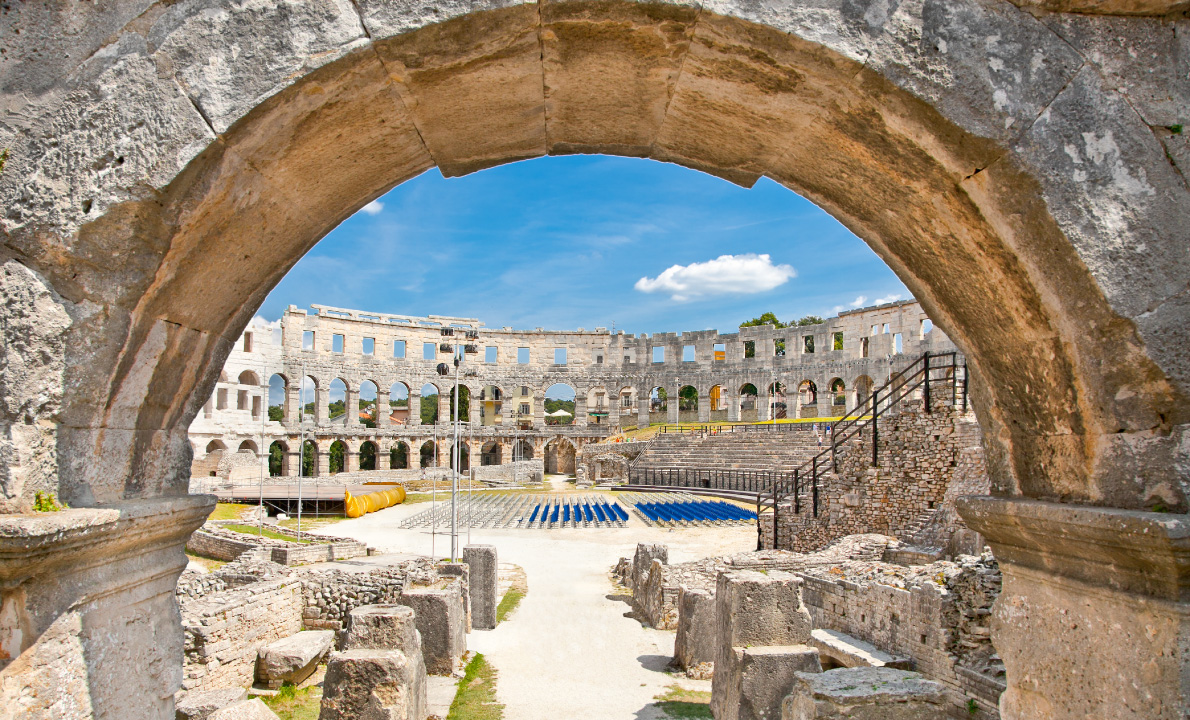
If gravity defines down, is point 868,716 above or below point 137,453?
below

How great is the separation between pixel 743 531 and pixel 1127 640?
1790 centimetres

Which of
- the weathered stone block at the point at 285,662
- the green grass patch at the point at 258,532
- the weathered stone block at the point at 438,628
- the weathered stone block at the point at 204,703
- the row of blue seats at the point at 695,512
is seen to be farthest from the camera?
the row of blue seats at the point at 695,512

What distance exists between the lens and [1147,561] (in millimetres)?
1979


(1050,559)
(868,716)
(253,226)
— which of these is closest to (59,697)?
(253,226)

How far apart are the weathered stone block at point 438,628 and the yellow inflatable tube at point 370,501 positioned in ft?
57.8

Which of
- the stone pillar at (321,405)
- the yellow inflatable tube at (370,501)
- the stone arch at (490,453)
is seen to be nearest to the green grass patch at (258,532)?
the yellow inflatable tube at (370,501)

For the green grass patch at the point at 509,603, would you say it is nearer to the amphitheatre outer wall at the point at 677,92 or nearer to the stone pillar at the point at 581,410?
the amphitheatre outer wall at the point at 677,92

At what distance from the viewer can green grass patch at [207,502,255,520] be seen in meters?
21.6

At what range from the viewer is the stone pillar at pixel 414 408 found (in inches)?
1793

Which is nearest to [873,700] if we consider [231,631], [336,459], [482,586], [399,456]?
[231,631]

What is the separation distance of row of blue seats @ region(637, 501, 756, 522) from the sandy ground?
82.9 inches

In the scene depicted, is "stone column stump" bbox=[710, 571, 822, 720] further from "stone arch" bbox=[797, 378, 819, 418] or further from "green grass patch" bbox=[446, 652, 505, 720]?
"stone arch" bbox=[797, 378, 819, 418]

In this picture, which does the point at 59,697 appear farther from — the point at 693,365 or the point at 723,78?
the point at 693,365

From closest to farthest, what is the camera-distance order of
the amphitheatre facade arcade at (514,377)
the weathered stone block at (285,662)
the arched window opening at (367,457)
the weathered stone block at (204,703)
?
the weathered stone block at (204,703)
the weathered stone block at (285,662)
the amphitheatre facade arcade at (514,377)
the arched window opening at (367,457)
